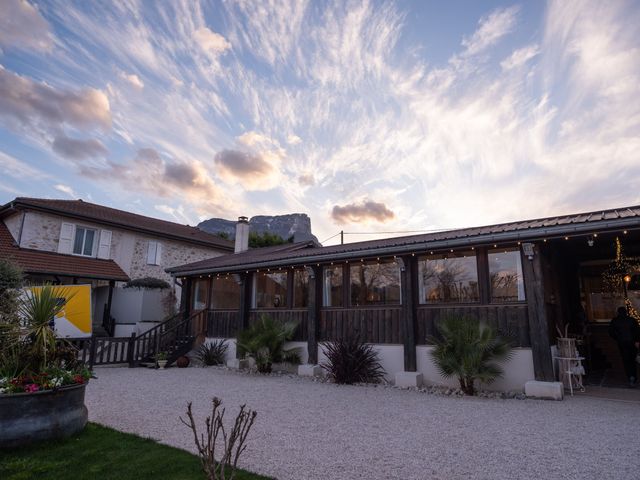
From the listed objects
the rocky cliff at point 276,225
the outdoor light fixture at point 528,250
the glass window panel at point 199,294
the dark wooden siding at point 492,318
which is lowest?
the dark wooden siding at point 492,318

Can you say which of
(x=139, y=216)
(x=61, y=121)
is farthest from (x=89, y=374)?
(x=139, y=216)

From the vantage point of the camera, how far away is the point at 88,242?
17.8 meters

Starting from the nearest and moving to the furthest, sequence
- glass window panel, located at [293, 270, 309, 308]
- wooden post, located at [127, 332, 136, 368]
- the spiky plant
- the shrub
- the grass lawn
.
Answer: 1. the grass lawn
2. the spiky plant
3. glass window panel, located at [293, 270, 309, 308]
4. wooden post, located at [127, 332, 136, 368]
5. the shrub

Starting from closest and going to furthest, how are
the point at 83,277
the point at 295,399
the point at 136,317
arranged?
the point at 295,399
the point at 83,277
the point at 136,317

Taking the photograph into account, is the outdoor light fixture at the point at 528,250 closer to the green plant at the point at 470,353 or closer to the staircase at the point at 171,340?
the green plant at the point at 470,353

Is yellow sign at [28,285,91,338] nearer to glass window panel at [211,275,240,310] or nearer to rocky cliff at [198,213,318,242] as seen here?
glass window panel at [211,275,240,310]

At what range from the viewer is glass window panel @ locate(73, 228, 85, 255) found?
681 inches

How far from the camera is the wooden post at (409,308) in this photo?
8.70m

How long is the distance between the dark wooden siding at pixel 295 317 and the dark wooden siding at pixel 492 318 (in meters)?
3.34

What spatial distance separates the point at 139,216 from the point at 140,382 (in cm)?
1613

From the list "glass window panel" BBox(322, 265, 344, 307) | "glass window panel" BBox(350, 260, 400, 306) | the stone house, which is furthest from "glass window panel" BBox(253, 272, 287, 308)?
the stone house

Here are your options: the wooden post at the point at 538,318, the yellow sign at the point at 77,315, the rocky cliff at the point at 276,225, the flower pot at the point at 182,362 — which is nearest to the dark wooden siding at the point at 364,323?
the wooden post at the point at 538,318

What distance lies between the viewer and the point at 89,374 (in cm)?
511

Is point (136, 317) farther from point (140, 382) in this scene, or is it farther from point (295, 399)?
point (295, 399)
